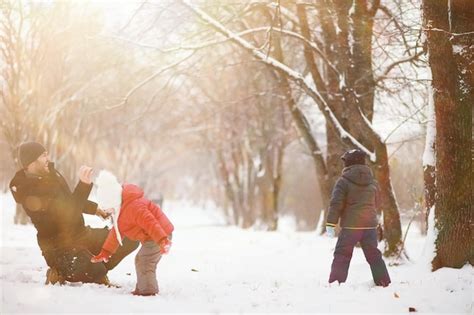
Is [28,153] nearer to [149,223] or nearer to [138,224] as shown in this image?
[138,224]

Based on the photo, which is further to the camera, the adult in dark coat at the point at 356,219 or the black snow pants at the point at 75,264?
the adult in dark coat at the point at 356,219

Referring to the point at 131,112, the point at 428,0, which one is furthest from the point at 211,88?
the point at 428,0

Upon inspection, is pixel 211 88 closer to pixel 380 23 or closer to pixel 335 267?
pixel 380 23

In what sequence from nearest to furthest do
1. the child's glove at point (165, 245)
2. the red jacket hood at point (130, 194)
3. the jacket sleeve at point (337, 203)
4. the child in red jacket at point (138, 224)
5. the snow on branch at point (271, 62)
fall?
1. the child's glove at point (165, 245)
2. the child in red jacket at point (138, 224)
3. the red jacket hood at point (130, 194)
4. the jacket sleeve at point (337, 203)
5. the snow on branch at point (271, 62)

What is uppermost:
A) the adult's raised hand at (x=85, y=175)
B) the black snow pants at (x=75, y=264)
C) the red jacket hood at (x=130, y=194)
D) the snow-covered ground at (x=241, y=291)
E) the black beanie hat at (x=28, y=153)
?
the black beanie hat at (x=28, y=153)

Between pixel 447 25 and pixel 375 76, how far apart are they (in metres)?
3.91

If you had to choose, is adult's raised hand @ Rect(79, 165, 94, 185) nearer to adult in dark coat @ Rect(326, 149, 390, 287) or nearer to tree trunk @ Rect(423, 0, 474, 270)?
adult in dark coat @ Rect(326, 149, 390, 287)

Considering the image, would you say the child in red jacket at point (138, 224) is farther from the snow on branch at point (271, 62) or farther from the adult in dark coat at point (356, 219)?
the snow on branch at point (271, 62)

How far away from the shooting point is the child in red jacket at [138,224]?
5.25 metres

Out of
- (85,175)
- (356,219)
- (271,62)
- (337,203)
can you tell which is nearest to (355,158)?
(337,203)

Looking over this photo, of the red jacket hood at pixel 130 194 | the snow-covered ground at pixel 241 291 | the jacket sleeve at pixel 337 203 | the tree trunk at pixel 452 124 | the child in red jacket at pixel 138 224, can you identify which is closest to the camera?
the snow-covered ground at pixel 241 291

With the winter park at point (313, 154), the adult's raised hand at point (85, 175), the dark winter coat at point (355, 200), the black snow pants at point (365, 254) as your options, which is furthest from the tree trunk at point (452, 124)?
the adult's raised hand at point (85, 175)

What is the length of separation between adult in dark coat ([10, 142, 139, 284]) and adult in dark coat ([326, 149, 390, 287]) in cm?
284

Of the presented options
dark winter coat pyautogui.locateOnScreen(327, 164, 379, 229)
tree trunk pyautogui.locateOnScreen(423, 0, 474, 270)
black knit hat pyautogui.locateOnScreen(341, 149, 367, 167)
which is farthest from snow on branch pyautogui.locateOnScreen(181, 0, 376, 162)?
dark winter coat pyautogui.locateOnScreen(327, 164, 379, 229)
